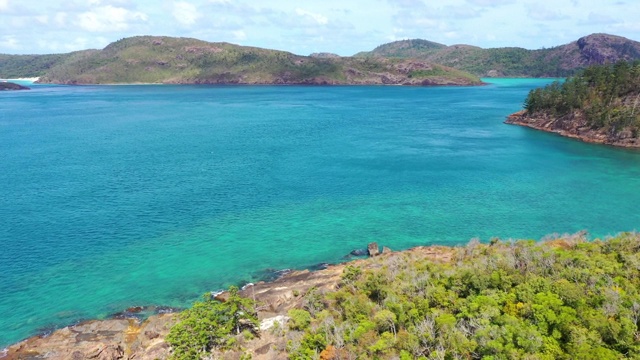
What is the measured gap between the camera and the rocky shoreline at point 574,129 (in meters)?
112

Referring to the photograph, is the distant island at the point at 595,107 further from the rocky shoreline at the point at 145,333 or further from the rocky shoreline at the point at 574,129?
the rocky shoreline at the point at 145,333

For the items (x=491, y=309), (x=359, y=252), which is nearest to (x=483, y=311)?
(x=491, y=309)

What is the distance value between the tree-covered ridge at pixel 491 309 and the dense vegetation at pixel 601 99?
88.4m

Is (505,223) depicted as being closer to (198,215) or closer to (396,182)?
(396,182)

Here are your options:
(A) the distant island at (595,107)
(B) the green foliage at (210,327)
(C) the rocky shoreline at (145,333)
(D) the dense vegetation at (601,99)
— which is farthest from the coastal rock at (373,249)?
(D) the dense vegetation at (601,99)

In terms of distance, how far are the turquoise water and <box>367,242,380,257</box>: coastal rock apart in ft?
9.96

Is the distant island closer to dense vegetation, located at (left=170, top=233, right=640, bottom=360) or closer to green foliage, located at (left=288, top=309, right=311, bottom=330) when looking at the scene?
dense vegetation, located at (left=170, top=233, right=640, bottom=360)

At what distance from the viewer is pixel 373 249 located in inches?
2258

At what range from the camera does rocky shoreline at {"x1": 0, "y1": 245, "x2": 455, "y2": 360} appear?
36375 mm

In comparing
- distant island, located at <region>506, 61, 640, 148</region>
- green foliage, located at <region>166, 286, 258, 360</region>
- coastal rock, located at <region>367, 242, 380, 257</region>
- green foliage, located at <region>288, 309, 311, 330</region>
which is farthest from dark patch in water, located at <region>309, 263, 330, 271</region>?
distant island, located at <region>506, 61, 640, 148</region>

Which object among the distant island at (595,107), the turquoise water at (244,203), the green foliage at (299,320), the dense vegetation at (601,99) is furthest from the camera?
the dense vegetation at (601,99)

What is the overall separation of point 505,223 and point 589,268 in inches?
1204

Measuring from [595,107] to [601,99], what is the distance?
4347 mm

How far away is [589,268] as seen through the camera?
1416 inches
